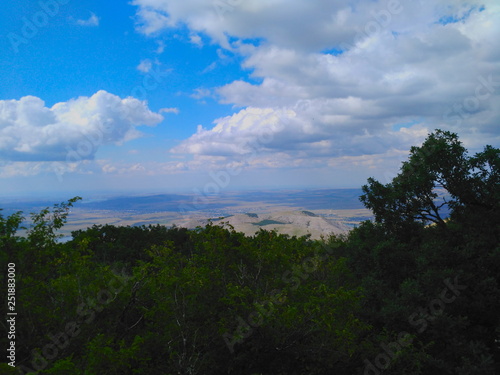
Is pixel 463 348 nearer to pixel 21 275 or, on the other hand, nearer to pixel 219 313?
pixel 219 313

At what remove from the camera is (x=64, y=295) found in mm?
8008

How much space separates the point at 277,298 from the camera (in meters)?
8.85

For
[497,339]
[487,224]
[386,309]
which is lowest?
[497,339]

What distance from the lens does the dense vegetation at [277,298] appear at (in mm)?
7551

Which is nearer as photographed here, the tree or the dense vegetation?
the dense vegetation

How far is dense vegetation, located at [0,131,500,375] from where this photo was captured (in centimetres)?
755

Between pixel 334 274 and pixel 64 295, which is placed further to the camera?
pixel 334 274

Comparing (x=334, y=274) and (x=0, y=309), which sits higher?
(x=0, y=309)

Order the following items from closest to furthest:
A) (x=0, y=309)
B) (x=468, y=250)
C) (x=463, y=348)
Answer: (x=0, y=309) → (x=463, y=348) → (x=468, y=250)

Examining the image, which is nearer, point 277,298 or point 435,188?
point 277,298

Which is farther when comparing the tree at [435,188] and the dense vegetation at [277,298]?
the tree at [435,188]

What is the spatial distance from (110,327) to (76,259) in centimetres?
209

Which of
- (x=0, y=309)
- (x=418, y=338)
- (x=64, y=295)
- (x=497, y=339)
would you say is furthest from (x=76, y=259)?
(x=497, y=339)

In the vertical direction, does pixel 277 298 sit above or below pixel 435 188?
below
